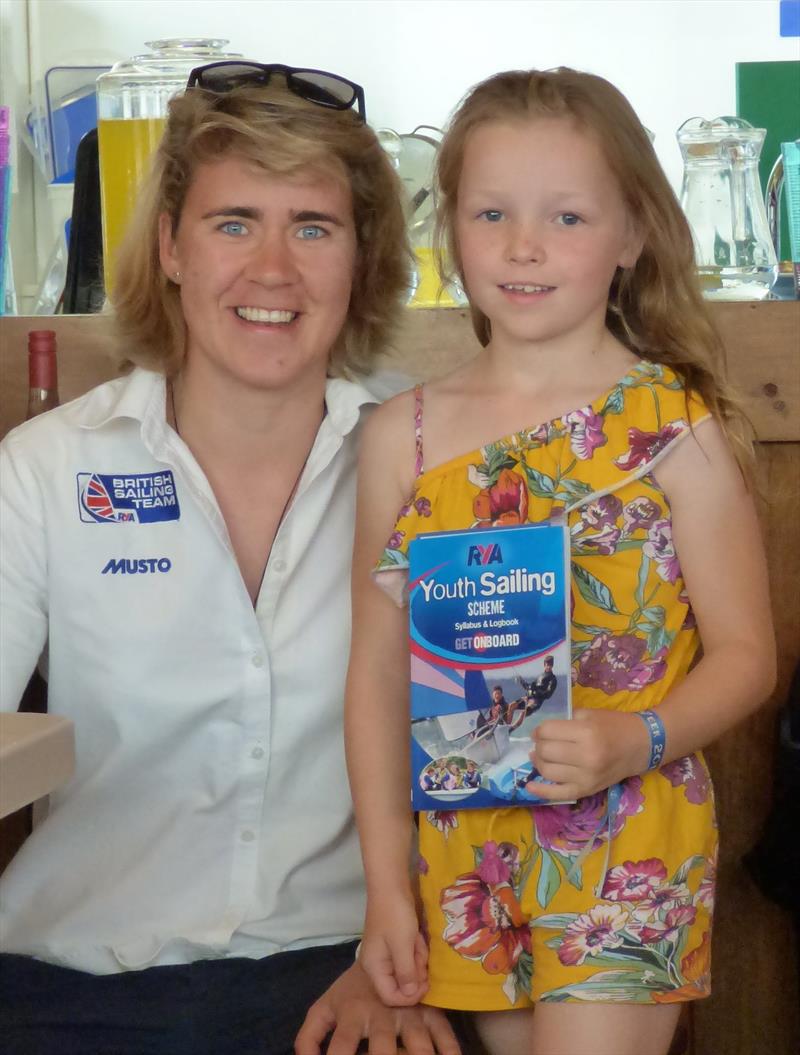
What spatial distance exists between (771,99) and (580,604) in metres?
1.23

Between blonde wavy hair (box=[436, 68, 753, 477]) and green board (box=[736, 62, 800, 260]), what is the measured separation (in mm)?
830

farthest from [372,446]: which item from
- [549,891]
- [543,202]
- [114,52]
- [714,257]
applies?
[114,52]

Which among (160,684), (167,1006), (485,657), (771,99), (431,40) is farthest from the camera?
(431,40)

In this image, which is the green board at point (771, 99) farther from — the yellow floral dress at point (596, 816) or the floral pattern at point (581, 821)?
the floral pattern at point (581, 821)

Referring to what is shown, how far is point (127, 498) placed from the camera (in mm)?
1468

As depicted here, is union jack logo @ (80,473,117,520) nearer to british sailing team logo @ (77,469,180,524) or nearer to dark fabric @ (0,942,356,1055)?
british sailing team logo @ (77,469,180,524)

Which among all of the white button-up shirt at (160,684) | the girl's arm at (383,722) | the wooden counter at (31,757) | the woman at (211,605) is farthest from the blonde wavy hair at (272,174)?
the wooden counter at (31,757)

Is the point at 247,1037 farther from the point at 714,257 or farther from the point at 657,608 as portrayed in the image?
the point at 714,257

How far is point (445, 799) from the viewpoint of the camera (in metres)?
1.18

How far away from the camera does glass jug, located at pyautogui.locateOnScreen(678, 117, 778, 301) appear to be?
182 cm

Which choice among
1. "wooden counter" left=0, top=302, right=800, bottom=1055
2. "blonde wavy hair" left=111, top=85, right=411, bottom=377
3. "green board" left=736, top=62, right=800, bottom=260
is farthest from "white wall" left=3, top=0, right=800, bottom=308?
"blonde wavy hair" left=111, top=85, right=411, bottom=377

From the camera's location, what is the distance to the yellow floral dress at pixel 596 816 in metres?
1.18

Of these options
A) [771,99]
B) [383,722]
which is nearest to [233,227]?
[383,722]

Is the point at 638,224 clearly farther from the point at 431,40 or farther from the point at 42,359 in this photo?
the point at 431,40
